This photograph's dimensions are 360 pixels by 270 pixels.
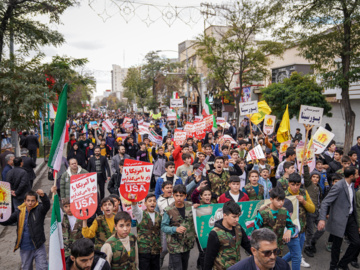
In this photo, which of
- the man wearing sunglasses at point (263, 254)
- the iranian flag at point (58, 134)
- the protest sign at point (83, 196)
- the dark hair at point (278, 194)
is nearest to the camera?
the man wearing sunglasses at point (263, 254)

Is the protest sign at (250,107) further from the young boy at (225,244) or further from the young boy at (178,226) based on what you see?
the young boy at (225,244)

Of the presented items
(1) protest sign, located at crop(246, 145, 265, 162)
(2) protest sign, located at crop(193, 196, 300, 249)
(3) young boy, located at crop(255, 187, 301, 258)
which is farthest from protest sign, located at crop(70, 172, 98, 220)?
(1) protest sign, located at crop(246, 145, 265, 162)

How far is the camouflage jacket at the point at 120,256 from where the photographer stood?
12.6 feet

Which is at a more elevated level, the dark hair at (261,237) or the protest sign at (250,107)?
the protest sign at (250,107)

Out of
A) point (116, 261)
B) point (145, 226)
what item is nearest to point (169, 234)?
point (145, 226)

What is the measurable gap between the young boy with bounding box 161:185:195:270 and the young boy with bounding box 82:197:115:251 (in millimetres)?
753

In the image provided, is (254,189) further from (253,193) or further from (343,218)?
(343,218)

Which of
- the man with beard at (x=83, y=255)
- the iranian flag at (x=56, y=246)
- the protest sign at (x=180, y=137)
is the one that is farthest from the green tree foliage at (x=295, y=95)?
the man with beard at (x=83, y=255)

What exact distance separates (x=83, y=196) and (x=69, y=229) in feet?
2.28

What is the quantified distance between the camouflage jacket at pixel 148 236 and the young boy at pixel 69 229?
0.85 meters

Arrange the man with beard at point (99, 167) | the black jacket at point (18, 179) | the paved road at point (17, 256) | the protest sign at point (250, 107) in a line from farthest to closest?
the protest sign at point (250, 107), the man with beard at point (99, 167), the black jacket at point (18, 179), the paved road at point (17, 256)

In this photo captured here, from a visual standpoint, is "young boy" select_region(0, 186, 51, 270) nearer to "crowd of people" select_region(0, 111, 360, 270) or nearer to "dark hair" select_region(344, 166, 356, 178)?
"crowd of people" select_region(0, 111, 360, 270)

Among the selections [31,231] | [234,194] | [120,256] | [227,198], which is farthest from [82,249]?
[234,194]

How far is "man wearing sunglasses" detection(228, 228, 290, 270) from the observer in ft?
9.09
